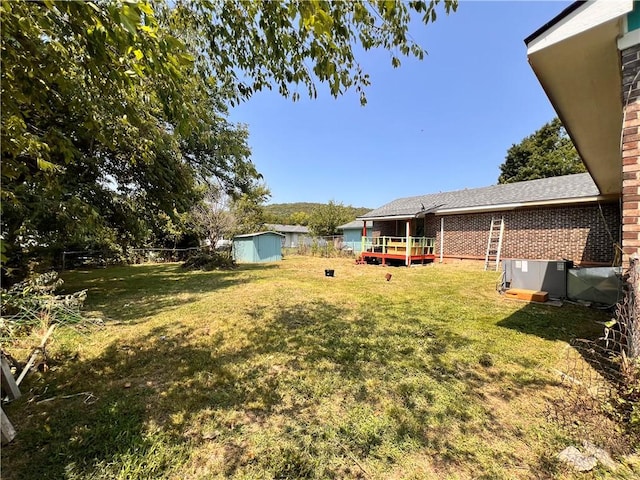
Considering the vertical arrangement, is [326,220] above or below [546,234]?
above

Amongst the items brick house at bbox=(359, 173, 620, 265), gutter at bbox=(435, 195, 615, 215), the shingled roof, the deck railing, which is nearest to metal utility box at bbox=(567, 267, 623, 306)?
brick house at bbox=(359, 173, 620, 265)

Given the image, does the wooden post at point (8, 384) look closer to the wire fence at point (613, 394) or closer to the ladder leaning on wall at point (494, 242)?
the wire fence at point (613, 394)

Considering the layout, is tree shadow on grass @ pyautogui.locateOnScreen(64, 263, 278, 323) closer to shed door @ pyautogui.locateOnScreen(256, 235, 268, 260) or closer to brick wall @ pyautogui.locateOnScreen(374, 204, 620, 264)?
shed door @ pyautogui.locateOnScreen(256, 235, 268, 260)

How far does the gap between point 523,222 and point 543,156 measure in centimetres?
1862

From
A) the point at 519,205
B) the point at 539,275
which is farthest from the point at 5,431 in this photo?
the point at 519,205

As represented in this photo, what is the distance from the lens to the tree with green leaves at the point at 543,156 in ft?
79.9

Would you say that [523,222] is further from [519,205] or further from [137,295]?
[137,295]

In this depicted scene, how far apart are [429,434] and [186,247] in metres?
21.3

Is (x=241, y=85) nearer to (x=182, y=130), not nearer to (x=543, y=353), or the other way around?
(x=182, y=130)

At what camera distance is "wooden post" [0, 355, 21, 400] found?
266 cm

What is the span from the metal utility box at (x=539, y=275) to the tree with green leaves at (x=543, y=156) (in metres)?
23.6

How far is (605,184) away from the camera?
8.82 meters

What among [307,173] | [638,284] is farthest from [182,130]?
[307,173]

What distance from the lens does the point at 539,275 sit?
7.19 metres
